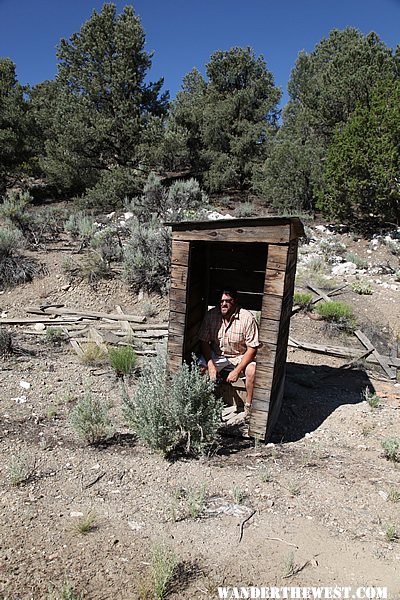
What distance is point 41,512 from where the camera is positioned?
10.6 ft

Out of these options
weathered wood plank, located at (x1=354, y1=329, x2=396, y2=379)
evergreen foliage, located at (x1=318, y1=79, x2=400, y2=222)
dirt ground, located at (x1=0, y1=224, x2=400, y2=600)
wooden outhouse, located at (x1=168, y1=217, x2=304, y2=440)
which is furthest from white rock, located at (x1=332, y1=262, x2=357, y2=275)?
wooden outhouse, located at (x1=168, y1=217, x2=304, y2=440)

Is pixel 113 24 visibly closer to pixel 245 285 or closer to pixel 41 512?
pixel 245 285

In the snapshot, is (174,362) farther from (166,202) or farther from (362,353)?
(166,202)

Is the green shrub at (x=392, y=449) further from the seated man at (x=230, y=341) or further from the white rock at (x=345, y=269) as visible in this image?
the white rock at (x=345, y=269)

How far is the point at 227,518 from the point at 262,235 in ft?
8.07

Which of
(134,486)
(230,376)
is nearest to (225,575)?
(134,486)

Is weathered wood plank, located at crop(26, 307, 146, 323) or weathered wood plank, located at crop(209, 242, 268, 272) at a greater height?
weathered wood plank, located at crop(209, 242, 268, 272)

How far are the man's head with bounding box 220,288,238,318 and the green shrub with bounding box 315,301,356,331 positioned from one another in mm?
4263

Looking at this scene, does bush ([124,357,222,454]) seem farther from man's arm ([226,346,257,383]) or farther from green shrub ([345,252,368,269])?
green shrub ([345,252,368,269])

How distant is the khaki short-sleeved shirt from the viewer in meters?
4.91

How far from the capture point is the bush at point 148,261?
9.43m

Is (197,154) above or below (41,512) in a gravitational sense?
above

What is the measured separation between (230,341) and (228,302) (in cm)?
48

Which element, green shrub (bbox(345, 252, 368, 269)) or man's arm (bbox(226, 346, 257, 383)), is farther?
green shrub (bbox(345, 252, 368, 269))
